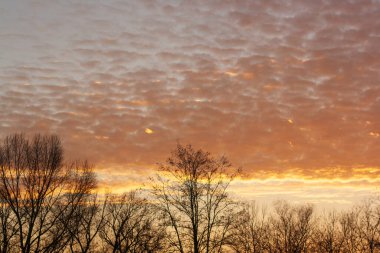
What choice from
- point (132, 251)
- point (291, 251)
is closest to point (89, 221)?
point (132, 251)

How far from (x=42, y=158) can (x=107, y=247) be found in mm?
35969

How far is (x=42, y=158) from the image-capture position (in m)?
48.8

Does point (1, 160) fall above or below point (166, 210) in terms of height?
above

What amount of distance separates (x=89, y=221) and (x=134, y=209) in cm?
1476

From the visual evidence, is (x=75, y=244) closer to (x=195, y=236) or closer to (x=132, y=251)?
(x=132, y=251)

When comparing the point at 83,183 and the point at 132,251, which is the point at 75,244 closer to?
the point at 132,251

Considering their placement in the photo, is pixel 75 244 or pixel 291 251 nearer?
pixel 75 244

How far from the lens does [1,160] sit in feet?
157

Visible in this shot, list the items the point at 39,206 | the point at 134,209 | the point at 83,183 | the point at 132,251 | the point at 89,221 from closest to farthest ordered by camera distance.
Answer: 1. the point at 39,206
2. the point at 83,183
3. the point at 89,221
4. the point at 132,251
5. the point at 134,209

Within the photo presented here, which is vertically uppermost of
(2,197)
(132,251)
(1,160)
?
(1,160)

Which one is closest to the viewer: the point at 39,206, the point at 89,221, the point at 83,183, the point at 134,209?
the point at 39,206

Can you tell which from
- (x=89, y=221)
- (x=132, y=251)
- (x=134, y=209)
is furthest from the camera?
(x=134, y=209)

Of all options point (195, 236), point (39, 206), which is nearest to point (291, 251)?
point (195, 236)

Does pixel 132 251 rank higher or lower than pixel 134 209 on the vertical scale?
lower
